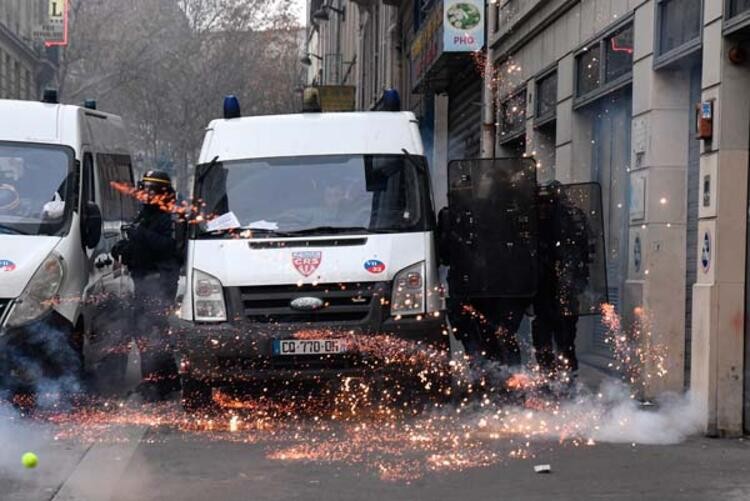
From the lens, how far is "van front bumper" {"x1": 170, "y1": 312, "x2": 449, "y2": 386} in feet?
29.3

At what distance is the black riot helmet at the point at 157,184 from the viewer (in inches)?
422

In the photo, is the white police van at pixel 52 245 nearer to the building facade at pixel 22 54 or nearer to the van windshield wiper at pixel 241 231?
the van windshield wiper at pixel 241 231

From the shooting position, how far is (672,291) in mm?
10133

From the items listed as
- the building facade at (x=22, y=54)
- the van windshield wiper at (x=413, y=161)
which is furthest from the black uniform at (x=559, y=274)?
the building facade at (x=22, y=54)

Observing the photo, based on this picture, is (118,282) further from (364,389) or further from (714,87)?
(714,87)

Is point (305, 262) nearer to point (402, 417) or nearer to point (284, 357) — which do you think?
point (284, 357)

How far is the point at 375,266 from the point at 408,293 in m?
0.32

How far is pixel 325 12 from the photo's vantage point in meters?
60.9

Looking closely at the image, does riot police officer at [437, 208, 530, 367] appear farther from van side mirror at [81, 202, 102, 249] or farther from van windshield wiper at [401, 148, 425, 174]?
van side mirror at [81, 202, 102, 249]

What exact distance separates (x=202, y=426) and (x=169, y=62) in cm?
3922

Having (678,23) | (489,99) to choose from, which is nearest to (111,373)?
(678,23)

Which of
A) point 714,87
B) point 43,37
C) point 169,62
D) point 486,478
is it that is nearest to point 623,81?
point 714,87

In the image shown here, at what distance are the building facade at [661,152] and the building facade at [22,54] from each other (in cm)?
3459

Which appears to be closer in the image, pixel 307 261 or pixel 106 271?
pixel 307 261
